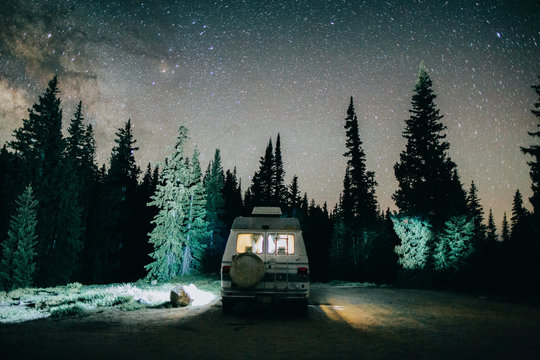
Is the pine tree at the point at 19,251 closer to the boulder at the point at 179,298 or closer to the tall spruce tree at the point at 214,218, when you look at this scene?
the tall spruce tree at the point at 214,218

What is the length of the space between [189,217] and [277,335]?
27.1 meters

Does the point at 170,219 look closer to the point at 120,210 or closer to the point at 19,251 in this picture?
the point at 19,251

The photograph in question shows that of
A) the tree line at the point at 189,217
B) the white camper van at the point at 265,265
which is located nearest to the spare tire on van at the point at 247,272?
the white camper van at the point at 265,265

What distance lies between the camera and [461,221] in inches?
860

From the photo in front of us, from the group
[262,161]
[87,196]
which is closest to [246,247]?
[87,196]

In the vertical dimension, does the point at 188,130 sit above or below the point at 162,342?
above

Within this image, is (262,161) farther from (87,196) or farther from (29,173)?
(29,173)

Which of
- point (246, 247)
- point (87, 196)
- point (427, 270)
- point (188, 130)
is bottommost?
point (427, 270)

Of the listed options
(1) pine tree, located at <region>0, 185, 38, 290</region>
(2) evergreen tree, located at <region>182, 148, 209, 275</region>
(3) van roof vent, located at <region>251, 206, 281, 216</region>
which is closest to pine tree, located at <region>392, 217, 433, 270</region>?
(3) van roof vent, located at <region>251, 206, 281, 216</region>

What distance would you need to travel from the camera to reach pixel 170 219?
27.5 metres

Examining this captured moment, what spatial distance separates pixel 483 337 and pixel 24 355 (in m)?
9.19

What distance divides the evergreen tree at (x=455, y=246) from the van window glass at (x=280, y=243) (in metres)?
17.3

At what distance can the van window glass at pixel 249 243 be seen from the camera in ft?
31.3

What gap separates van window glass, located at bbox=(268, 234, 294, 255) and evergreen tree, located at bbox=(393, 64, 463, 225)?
17.7 metres
